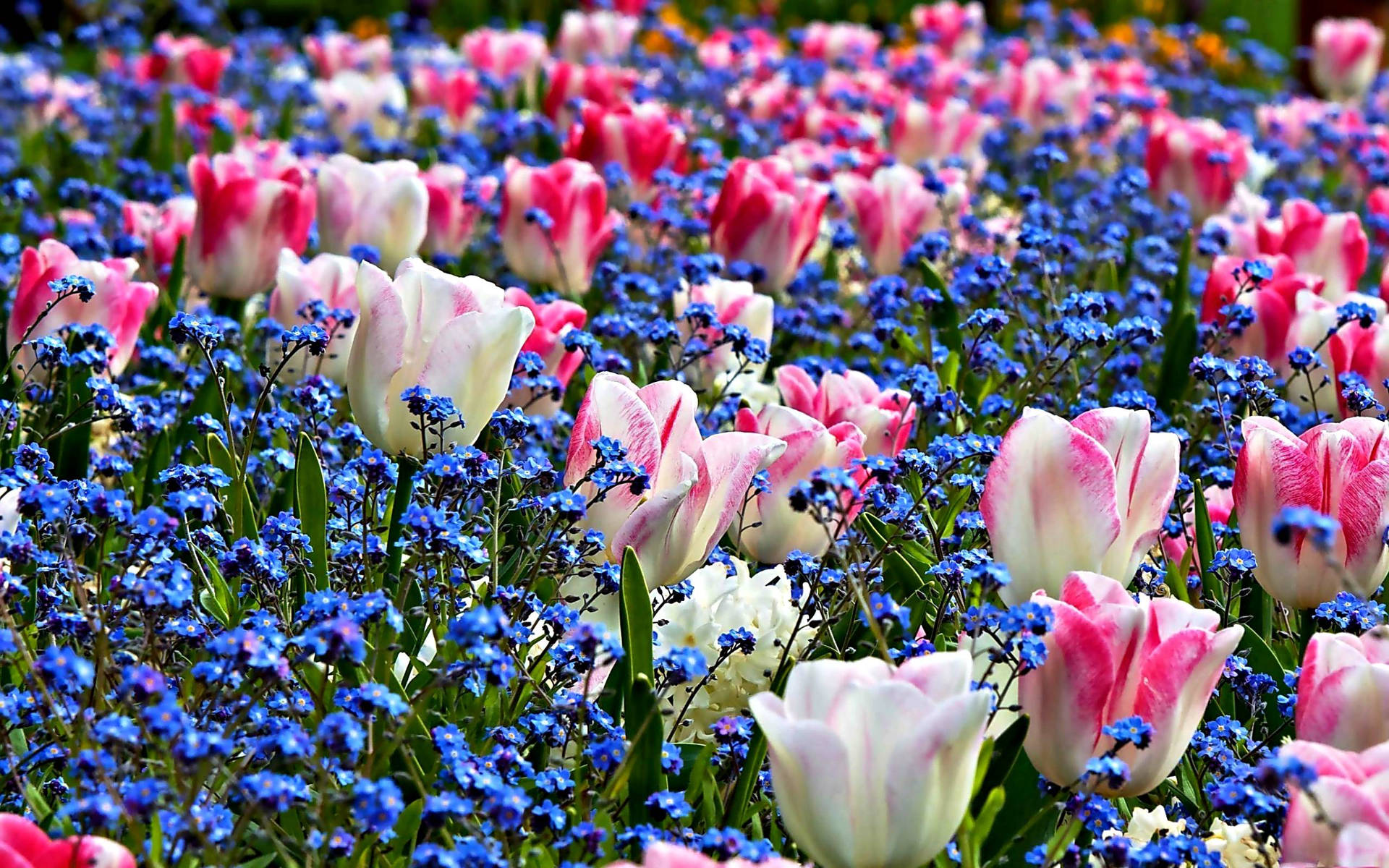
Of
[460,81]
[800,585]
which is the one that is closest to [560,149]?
[460,81]

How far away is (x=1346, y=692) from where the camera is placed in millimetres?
1621

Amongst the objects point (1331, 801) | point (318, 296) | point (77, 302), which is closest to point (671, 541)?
point (1331, 801)

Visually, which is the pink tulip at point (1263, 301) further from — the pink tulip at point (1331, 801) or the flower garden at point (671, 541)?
the pink tulip at point (1331, 801)

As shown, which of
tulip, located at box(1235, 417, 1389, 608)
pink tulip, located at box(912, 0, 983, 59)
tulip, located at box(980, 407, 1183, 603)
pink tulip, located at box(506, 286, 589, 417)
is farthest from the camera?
pink tulip, located at box(912, 0, 983, 59)

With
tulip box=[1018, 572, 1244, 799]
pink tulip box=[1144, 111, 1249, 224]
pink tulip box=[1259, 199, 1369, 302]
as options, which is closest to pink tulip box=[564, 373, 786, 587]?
tulip box=[1018, 572, 1244, 799]

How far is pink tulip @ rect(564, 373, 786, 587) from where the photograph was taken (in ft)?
6.46

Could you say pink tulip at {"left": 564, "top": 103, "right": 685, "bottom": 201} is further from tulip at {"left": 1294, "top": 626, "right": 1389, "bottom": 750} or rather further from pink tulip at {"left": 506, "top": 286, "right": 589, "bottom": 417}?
tulip at {"left": 1294, "top": 626, "right": 1389, "bottom": 750}

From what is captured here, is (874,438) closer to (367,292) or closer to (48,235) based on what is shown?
(367,292)

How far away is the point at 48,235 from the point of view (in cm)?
396

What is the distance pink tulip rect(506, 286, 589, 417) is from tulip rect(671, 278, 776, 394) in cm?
19

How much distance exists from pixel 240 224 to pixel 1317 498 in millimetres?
1944

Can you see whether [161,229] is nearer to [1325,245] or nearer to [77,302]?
[77,302]

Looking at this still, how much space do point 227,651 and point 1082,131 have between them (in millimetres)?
3945

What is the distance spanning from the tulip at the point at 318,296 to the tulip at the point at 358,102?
2045mm
